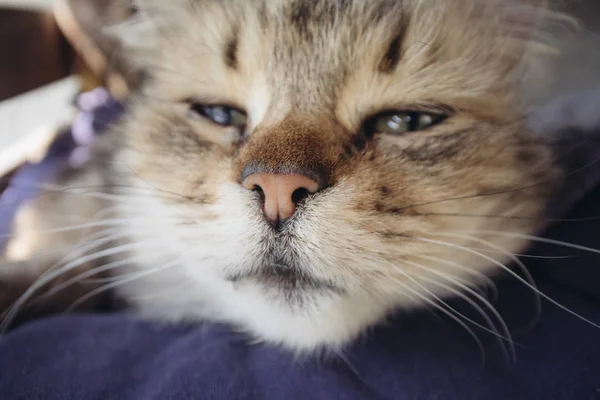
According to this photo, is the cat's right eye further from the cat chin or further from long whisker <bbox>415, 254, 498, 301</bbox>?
long whisker <bbox>415, 254, 498, 301</bbox>

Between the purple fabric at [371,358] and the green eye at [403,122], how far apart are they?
10.2 inches

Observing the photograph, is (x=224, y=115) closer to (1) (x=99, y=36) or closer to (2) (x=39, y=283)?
(2) (x=39, y=283)

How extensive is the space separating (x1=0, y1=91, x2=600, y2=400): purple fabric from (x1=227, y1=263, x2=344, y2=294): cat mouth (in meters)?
0.12

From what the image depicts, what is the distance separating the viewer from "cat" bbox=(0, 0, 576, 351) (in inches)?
26.3

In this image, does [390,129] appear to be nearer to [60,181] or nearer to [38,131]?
[60,181]

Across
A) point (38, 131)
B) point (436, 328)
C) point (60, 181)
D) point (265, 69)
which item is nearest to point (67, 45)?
point (38, 131)

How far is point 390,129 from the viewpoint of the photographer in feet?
2.66

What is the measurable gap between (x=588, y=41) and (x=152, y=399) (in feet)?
3.21

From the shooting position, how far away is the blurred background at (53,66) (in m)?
1.17

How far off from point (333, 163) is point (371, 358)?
0.95 feet

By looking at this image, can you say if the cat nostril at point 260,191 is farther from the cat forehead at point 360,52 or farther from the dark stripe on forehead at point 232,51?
the dark stripe on forehead at point 232,51

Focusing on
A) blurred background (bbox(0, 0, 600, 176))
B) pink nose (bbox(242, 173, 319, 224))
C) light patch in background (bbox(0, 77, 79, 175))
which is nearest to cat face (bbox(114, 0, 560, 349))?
pink nose (bbox(242, 173, 319, 224))

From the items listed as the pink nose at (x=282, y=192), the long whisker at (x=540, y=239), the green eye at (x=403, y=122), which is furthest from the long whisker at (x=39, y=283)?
the long whisker at (x=540, y=239)

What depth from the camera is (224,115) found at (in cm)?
89
